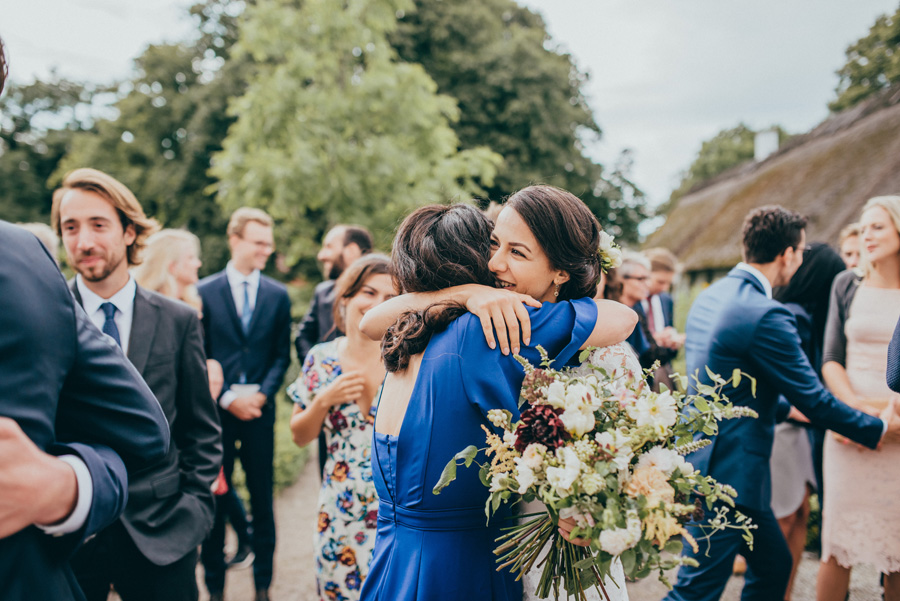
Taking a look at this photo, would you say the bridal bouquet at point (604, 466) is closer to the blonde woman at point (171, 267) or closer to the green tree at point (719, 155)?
the blonde woman at point (171, 267)

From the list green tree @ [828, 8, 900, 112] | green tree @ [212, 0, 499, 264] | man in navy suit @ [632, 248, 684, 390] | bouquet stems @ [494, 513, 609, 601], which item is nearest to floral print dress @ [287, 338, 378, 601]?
bouquet stems @ [494, 513, 609, 601]

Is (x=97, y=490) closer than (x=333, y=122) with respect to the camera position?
Yes

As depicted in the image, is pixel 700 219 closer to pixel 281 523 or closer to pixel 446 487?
pixel 281 523

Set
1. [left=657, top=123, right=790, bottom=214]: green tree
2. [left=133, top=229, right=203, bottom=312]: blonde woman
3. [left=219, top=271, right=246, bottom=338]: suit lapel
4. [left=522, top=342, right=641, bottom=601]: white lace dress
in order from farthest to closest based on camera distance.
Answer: [left=657, top=123, right=790, bottom=214]: green tree → [left=219, top=271, right=246, bottom=338]: suit lapel → [left=133, top=229, right=203, bottom=312]: blonde woman → [left=522, top=342, right=641, bottom=601]: white lace dress

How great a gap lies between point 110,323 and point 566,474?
2477 mm

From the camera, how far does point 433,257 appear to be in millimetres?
2166

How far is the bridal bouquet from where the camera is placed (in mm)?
1568

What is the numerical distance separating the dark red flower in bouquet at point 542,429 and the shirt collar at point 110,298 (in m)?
2.31

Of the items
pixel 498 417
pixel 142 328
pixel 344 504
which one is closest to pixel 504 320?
pixel 498 417

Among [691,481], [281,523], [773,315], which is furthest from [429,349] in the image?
[281,523]

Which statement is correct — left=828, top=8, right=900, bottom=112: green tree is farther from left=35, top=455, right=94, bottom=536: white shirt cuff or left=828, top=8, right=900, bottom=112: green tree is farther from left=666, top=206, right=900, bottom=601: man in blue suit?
left=35, top=455, right=94, bottom=536: white shirt cuff

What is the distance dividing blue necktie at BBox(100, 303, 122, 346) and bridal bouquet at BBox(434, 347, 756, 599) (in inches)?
80.5

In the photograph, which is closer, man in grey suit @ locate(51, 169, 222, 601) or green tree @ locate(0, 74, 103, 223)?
man in grey suit @ locate(51, 169, 222, 601)

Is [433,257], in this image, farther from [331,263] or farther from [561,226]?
[331,263]
